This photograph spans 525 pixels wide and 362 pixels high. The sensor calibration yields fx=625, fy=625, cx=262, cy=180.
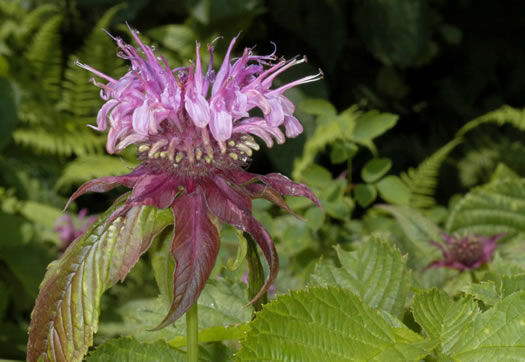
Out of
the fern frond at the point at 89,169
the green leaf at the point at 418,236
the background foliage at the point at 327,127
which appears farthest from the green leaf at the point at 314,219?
the fern frond at the point at 89,169

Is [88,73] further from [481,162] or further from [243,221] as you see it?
[243,221]

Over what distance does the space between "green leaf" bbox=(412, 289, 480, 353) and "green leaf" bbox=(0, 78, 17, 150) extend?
5.30ft

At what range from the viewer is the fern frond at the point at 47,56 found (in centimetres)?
216

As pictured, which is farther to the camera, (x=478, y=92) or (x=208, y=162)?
(x=478, y=92)

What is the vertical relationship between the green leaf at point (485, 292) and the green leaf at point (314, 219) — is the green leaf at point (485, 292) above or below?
above

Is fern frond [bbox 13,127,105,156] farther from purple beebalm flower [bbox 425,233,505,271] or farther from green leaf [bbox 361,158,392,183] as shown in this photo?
purple beebalm flower [bbox 425,233,505,271]

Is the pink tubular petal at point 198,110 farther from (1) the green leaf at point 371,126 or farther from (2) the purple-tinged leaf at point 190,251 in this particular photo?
(1) the green leaf at point 371,126

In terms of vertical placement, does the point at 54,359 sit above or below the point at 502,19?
above

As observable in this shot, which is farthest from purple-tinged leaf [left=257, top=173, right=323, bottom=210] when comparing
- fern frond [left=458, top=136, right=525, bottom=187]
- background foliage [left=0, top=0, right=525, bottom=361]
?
fern frond [left=458, top=136, right=525, bottom=187]

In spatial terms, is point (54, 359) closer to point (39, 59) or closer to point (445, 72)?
point (39, 59)

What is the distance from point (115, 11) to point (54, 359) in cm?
173

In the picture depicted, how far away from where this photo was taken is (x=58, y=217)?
1797 millimetres

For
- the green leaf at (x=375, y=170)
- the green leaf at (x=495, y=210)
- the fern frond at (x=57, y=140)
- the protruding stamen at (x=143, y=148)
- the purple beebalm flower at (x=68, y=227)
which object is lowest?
the purple beebalm flower at (x=68, y=227)

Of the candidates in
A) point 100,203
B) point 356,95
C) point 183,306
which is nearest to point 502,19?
point 356,95
